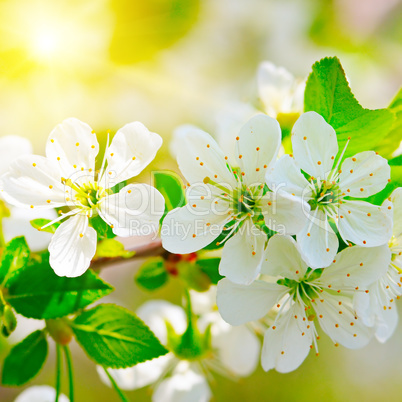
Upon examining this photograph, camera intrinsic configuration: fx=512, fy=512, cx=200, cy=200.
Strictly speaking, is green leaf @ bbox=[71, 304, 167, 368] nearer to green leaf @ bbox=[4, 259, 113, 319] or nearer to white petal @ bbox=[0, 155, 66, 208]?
green leaf @ bbox=[4, 259, 113, 319]

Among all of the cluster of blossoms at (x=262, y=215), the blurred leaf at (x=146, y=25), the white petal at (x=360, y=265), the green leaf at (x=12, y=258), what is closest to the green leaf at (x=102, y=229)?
the cluster of blossoms at (x=262, y=215)

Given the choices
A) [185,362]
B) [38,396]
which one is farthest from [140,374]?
[38,396]

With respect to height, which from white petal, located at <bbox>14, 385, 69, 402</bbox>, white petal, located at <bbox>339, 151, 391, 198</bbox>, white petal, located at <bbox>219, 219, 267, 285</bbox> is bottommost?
white petal, located at <bbox>14, 385, 69, 402</bbox>

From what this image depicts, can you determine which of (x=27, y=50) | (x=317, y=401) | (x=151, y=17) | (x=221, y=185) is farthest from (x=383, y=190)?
(x=317, y=401)

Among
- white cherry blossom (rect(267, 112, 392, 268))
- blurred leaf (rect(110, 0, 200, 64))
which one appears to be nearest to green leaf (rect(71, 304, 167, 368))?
white cherry blossom (rect(267, 112, 392, 268))

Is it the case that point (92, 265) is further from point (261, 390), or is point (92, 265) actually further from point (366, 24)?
point (366, 24)

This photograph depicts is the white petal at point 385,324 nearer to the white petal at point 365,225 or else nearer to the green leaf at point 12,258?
the white petal at point 365,225

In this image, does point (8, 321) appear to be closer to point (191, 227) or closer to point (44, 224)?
point (44, 224)
